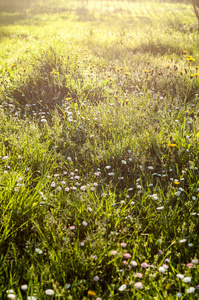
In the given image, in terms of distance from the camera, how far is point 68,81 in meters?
4.55

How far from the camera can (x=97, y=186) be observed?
2719 mm

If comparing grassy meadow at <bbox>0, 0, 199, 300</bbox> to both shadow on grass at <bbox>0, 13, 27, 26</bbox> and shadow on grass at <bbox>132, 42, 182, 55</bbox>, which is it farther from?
shadow on grass at <bbox>0, 13, 27, 26</bbox>

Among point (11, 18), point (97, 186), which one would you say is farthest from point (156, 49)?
point (11, 18)

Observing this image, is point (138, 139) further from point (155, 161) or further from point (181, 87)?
point (181, 87)

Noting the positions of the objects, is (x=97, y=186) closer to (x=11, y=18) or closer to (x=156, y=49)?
(x=156, y=49)

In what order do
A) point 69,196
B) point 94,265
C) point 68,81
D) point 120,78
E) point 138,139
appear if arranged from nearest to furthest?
point 94,265 < point 69,196 < point 138,139 < point 68,81 < point 120,78

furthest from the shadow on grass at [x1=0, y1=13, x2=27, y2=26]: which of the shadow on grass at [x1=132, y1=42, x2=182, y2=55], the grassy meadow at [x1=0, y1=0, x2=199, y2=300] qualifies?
the grassy meadow at [x1=0, y1=0, x2=199, y2=300]

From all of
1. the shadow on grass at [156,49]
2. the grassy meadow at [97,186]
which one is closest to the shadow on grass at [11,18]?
the shadow on grass at [156,49]

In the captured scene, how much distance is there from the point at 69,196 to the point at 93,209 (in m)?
0.33

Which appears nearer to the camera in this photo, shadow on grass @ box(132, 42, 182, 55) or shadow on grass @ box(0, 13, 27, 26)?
shadow on grass @ box(132, 42, 182, 55)

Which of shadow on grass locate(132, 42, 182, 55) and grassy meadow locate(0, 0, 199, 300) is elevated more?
shadow on grass locate(132, 42, 182, 55)

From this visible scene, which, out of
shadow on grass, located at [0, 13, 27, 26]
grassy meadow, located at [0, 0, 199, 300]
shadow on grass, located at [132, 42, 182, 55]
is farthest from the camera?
shadow on grass, located at [0, 13, 27, 26]

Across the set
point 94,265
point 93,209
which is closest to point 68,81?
point 93,209

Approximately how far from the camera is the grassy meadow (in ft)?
5.69
